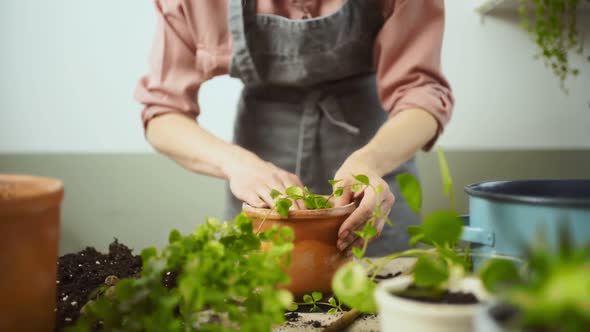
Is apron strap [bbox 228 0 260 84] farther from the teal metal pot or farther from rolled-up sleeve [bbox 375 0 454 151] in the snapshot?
the teal metal pot

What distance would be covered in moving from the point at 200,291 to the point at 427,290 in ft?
0.51

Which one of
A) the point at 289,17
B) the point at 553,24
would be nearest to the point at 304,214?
the point at 289,17

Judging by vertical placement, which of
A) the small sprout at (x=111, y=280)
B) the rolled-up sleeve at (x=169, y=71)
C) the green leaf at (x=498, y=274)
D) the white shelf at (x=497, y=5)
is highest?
the white shelf at (x=497, y=5)

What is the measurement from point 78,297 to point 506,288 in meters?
0.46

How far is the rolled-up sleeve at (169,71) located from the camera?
1107 mm

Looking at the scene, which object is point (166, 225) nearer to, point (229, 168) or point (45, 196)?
point (229, 168)

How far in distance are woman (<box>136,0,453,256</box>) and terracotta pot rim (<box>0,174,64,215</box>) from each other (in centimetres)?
48

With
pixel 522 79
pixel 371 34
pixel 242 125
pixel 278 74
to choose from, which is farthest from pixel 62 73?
pixel 522 79

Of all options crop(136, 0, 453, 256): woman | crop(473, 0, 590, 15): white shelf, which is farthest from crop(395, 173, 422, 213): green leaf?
crop(473, 0, 590, 15): white shelf

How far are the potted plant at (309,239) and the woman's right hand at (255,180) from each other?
0.39 feet

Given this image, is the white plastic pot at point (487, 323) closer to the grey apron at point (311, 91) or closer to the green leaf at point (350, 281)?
the green leaf at point (350, 281)

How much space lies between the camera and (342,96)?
3.95ft

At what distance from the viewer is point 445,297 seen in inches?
13.4

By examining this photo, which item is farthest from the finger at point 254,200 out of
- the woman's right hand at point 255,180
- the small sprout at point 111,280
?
the small sprout at point 111,280
